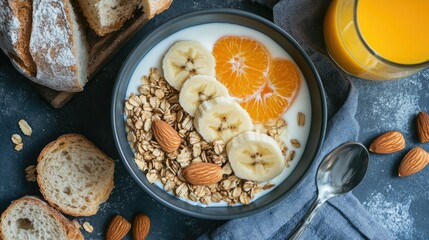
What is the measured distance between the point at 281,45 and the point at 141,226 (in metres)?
0.72

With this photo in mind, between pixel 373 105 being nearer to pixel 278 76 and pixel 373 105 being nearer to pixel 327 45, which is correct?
pixel 327 45

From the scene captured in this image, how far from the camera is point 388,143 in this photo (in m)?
2.07

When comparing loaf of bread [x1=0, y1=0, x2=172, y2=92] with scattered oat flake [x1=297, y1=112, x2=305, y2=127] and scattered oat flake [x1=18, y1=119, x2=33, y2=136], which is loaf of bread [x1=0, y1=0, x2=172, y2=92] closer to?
scattered oat flake [x1=18, y1=119, x2=33, y2=136]

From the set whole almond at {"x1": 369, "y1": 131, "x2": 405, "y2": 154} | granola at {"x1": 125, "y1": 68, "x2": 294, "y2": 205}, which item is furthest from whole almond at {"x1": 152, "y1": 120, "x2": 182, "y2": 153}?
whole almond at {"x1": 369, "y1": 131, "x2": 405, "y2": 154}

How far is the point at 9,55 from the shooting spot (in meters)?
1.89

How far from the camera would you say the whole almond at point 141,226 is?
2039 millimetres

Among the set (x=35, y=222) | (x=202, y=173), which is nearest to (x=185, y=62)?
(x=202, y=173)

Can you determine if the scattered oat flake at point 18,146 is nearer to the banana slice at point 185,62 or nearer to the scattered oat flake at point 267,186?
the banana slice at point 185,62

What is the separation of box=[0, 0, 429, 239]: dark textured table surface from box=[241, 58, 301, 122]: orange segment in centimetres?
27

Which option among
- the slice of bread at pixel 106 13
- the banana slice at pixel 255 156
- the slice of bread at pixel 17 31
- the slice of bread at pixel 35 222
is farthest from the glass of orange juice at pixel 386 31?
the slice of bread at pixel 35 222

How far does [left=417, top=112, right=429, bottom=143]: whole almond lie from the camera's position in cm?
208

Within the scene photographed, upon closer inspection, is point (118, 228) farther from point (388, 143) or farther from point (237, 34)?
point (388, 143)

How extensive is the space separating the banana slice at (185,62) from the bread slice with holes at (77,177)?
37cm

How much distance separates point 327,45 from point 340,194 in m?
0.47
